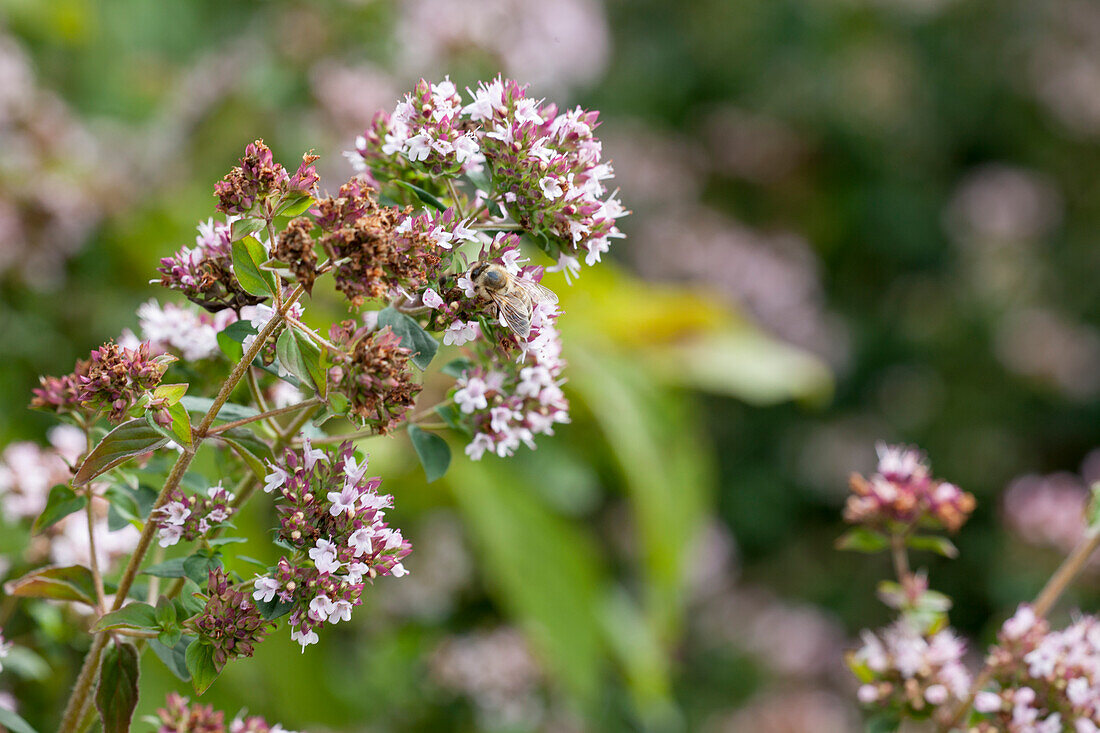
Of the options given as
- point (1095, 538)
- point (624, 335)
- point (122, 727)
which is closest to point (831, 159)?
point (624, 335)

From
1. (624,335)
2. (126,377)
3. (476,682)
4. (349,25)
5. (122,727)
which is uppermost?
(349,25)

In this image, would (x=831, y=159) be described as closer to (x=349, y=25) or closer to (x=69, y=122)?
(x=349, y=25)

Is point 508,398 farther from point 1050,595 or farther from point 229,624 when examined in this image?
point 1050,595

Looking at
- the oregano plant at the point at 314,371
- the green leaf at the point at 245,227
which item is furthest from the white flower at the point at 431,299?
the green leaf at the point at 245,227

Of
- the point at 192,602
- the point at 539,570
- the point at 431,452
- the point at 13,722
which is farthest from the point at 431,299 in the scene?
the point at 539,570

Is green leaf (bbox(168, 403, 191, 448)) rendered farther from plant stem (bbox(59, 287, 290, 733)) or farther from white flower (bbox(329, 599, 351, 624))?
white flower (bbox(329, 599, 351, 624))
